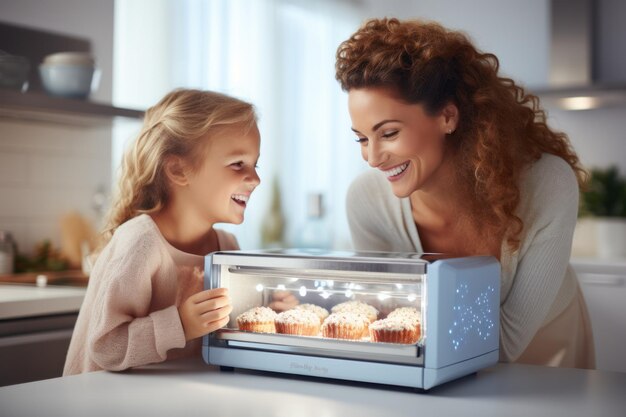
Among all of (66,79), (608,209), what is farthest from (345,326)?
(608,209)

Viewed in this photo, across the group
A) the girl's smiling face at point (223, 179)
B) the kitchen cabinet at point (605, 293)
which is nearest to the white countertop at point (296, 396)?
the girl's smiling face at point (223, 179)

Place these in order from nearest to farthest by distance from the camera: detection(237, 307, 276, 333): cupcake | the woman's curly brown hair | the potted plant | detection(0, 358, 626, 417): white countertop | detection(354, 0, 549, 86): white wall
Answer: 1. detection(0, 358, 626, 417): white countertop
2. detection(237, 307, 276, 333): cupcake
3. the woman's curly brown hair
4. the potted plant
5. detection(354, 0, 549, 86): white wall

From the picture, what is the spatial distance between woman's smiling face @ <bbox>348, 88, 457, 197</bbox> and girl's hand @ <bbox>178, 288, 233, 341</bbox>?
1.32ft

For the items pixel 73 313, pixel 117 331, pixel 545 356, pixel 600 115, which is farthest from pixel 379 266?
pixel 600 115

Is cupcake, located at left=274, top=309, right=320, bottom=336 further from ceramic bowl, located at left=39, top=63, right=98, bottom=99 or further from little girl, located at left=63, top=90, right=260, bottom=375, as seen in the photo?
ceramic bowl, located at left=39, top=63, right=98, bottom=99

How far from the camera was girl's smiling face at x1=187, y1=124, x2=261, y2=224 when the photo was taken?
1465mm

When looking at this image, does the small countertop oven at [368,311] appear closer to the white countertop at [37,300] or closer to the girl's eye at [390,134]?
the girl's eye at [390,134]

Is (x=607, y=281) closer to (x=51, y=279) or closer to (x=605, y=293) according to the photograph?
(x=605, y=293)

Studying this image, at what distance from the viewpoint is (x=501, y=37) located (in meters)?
4.07

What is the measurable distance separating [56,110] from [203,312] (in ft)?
3.96

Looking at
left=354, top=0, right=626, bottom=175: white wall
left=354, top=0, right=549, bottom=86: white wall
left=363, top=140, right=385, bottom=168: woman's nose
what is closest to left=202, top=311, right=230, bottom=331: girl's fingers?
left=363, top=140, right=385, bottom=168: woman's nose

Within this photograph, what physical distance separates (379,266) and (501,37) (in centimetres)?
321

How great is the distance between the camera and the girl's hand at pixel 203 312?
4.22ft

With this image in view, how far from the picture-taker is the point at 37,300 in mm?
1938
